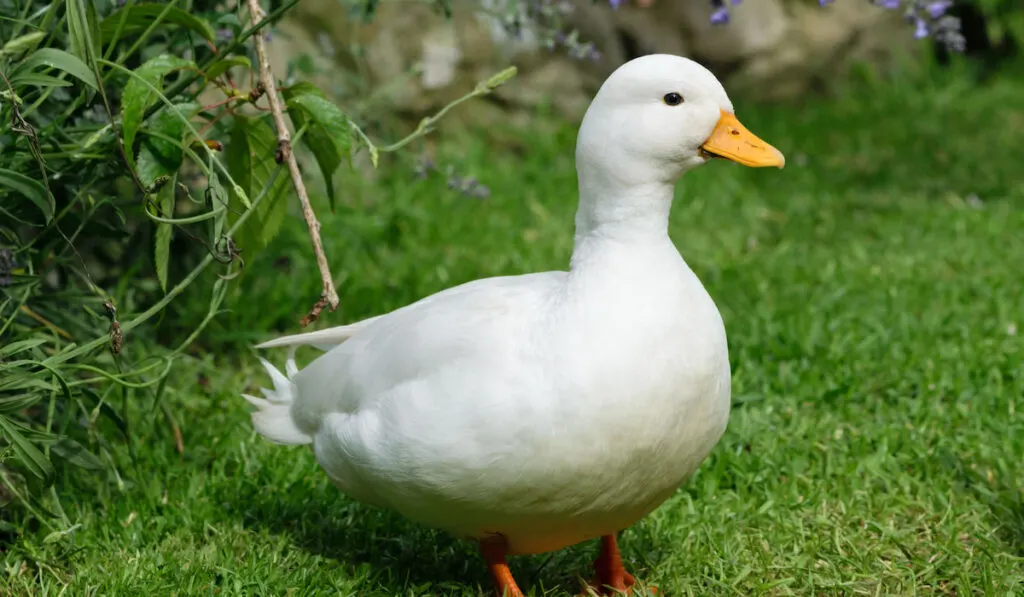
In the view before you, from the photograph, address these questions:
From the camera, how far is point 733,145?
237 cm

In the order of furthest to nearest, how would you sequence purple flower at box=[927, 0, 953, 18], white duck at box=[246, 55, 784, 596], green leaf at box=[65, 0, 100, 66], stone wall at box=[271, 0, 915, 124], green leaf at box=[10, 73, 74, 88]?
stone wall at box=[271, 0, 915, 124] → purple flower at box=[927, 0, 953, 18] → green leaf at box=[10, 73, 74, 88] → green leaf at box=[65, 0, 100, 66] → white duck at box=[246, 55, 784, 596]

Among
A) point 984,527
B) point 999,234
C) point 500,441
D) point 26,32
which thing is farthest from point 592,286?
point 999,234

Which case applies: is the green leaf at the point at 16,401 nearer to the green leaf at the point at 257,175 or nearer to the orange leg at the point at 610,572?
the green leaf at the point at 257,175

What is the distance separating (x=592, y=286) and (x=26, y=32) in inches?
58.8

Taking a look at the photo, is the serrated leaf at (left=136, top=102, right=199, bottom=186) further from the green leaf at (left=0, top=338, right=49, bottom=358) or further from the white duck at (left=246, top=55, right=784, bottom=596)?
the white duck at (left=246, top=55, right=784, bottom=596)

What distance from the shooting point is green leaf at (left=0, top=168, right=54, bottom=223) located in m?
2.58

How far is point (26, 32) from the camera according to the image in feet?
9.15

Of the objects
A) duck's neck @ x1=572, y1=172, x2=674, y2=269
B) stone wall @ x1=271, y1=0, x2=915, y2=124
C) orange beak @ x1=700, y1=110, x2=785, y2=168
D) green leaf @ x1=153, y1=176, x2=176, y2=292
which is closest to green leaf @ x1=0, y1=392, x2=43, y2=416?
green leaf @ x1=153, y1=176, x2=176, y2=292

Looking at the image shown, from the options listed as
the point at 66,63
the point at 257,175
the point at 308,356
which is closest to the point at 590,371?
the point at 257,175

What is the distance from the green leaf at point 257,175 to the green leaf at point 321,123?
8 cm

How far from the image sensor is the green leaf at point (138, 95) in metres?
2.50

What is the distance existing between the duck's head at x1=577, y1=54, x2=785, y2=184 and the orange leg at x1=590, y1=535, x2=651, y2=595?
0.87 meters

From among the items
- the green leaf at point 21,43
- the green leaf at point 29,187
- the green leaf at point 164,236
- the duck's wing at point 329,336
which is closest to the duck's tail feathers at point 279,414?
the duck's wing at point 329,336

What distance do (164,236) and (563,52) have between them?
412 cm
